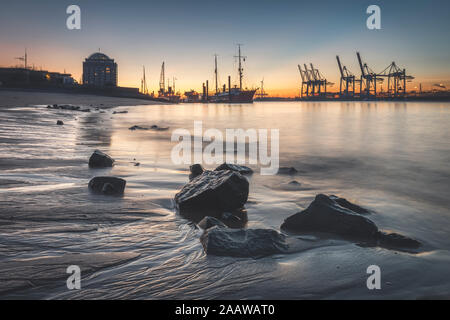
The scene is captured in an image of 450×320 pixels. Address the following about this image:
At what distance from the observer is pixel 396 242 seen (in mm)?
2926

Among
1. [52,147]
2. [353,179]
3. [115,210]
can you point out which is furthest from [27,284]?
[52,147]

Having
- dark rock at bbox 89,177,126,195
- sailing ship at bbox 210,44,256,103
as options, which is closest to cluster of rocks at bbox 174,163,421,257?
dark rock at bbox 89,177,126,195

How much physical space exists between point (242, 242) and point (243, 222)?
2.71 feet

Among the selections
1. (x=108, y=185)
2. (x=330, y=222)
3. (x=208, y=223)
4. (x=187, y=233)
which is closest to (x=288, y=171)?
(x=330, y=222)

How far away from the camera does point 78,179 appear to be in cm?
485

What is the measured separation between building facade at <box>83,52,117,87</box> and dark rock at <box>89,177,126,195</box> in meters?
180

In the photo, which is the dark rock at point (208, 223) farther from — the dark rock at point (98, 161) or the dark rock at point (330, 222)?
the dark rock at point (98, 161)

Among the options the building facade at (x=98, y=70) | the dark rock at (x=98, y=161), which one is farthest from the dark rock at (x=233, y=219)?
the building facade at (x=98, y=70)

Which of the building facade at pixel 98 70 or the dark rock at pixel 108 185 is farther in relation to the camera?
the building facade at pixel 98 70

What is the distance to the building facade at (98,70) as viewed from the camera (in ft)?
565

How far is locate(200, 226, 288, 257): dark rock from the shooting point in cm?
256

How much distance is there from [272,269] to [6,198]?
306 cm

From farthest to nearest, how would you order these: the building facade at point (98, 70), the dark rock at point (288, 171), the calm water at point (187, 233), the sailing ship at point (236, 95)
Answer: the building facade at point (98, 70) < the sailing ship at point (236, 95) < the dark rock at point (288, 171) < the calm water at point (187, 233)
